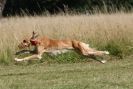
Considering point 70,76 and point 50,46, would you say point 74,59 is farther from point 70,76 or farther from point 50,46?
point 70,76

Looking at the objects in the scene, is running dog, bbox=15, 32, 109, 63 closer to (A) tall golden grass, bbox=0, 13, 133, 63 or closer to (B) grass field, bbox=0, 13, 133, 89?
(B) grass field, bbox=0, 13, 133, 89

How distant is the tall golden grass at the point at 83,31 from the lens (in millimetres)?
14836

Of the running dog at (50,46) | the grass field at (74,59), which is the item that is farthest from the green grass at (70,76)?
the running dog at (50,46)

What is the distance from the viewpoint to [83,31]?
53.0ft

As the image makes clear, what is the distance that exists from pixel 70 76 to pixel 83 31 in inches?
210

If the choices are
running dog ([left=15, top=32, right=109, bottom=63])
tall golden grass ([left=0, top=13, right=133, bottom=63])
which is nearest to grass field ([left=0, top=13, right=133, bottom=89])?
tall golden grass ([left=0, top=13, right=133, bottom=63])

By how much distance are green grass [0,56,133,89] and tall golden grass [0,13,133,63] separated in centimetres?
92

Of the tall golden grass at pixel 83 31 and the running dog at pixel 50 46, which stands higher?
the running dog at pixel 50 46

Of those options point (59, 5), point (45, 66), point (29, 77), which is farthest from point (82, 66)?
point (59, 5)

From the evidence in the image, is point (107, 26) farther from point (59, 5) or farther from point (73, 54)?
point (59, 5)

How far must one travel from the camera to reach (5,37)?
15984 mm

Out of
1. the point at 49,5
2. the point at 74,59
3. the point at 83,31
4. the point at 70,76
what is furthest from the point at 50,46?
the point at 49,5

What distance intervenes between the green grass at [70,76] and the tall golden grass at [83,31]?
92 cm

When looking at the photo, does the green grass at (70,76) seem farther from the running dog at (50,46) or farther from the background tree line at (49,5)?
the background tree line at (49,5)
